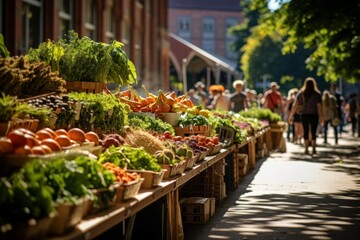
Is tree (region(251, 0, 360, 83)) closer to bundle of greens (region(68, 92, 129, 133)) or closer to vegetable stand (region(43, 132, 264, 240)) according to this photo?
vegetable stand (region(43, 132, 264, 240))

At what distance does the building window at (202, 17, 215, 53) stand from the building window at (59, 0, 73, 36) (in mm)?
84329

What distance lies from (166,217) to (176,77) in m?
58.9

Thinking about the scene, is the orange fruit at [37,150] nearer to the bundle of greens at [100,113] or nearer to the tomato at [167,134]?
the bundle of greens at [100,113]

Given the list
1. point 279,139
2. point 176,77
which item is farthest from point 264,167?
point 176,77

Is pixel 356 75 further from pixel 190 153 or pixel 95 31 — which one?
pixel 190 153

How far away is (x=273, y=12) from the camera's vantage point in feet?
85.9

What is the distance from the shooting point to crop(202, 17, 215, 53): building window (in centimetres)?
10969

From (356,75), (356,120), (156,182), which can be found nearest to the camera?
(156,182)

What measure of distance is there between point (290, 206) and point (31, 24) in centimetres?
1211

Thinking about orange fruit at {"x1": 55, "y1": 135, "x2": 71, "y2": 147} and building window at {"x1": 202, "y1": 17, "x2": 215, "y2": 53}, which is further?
building window at {"x1": 202, "y1": 17, "x2": 215, "y2": 53}

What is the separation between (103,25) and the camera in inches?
1164

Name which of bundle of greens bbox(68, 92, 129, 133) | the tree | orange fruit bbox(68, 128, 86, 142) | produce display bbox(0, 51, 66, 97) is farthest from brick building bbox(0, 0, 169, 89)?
orange fruit bbox(68, 128, 86, 142)

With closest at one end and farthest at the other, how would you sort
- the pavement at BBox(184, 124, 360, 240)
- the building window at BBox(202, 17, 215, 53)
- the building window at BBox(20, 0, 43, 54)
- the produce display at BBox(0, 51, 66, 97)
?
1. the produce display at BBox(0, 51, 66, 97)
2. the pavement at BBox(184, 124, 360, 240)
3. the building window at BBox(20, 0, 43, 54)
4. the building window at BBox(202, 17, 215, 53)

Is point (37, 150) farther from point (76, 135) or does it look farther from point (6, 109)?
point (76, 135)
